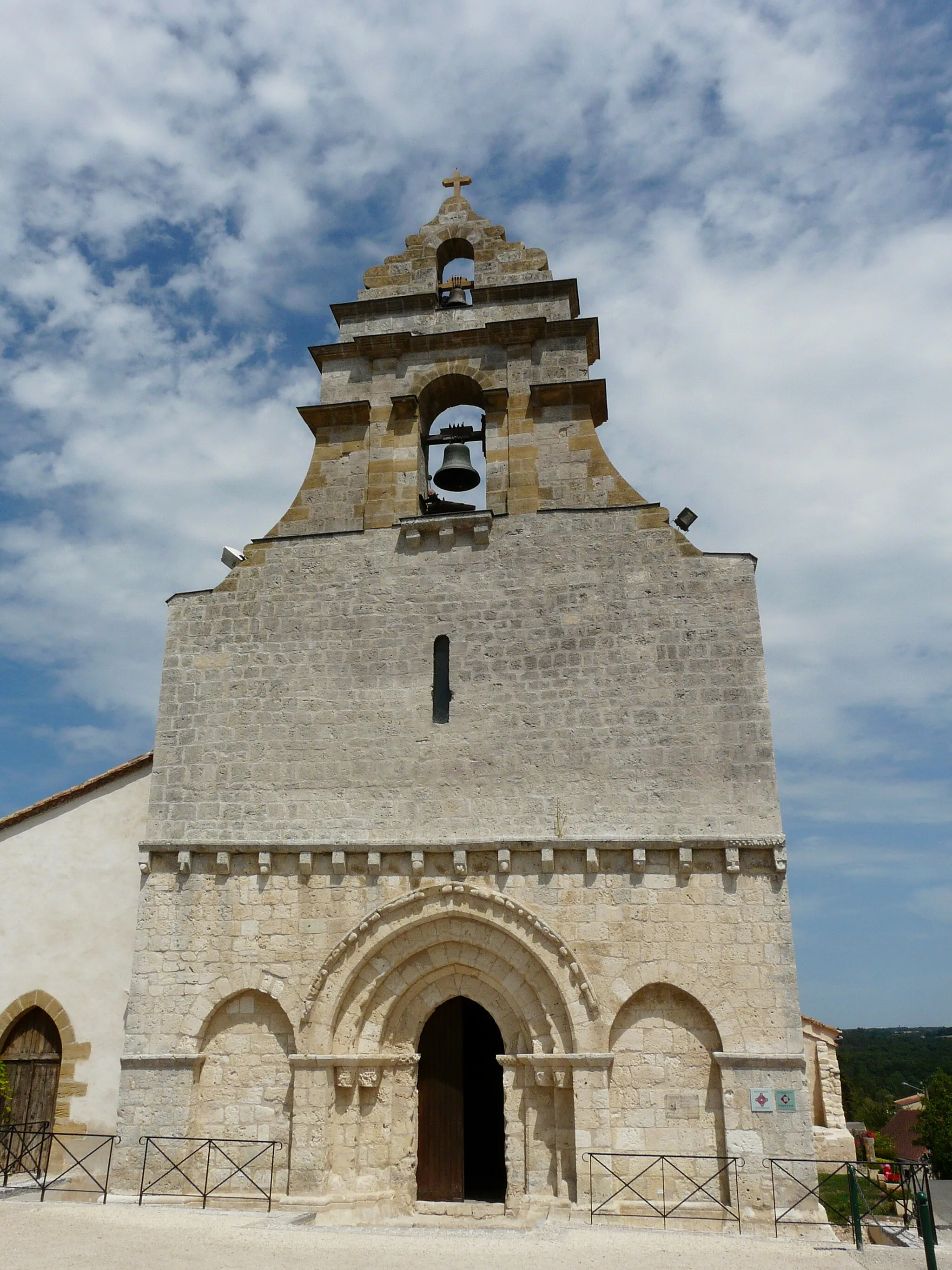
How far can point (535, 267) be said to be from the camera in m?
13.8

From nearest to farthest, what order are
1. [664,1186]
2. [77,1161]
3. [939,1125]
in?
[664,1186] → [77,1161] → [939,1125]

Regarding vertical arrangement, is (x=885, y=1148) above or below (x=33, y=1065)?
below

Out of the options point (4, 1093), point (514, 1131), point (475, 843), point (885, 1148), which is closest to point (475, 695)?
point (475, 843)

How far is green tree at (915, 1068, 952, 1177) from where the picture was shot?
111ft

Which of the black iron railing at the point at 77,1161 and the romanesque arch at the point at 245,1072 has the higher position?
the romanesque arch at the point at 245,1072

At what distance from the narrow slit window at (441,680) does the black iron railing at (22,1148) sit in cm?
687

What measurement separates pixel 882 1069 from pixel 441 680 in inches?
3845

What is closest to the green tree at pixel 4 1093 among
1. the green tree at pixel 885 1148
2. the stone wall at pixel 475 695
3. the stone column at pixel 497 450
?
the stone wall at pixel 475 695

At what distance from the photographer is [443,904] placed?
10.8m

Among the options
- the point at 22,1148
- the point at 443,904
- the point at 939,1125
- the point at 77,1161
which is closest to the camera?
the point at 443,904

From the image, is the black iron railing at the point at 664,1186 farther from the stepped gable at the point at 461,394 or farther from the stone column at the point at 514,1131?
the stepped gable at the point at 461,394

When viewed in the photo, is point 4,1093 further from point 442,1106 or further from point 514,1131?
point 514,1131

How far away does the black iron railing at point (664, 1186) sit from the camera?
31.3 feet

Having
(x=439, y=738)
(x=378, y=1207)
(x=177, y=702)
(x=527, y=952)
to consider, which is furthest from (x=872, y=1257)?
(x=177, y=702)
